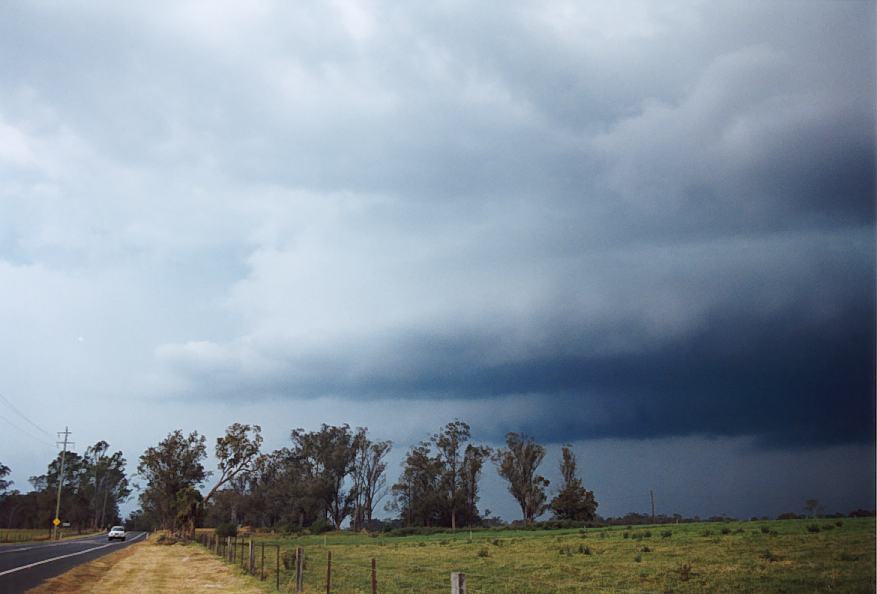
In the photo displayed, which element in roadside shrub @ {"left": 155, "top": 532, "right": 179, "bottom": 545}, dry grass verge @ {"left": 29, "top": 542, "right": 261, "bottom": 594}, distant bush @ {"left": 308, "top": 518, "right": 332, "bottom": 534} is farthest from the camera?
distant bush @ {"left": 308, "top": 518, "right": 332, "bottom": 534}

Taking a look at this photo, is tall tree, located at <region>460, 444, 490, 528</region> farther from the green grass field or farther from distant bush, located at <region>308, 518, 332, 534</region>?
the green grass field

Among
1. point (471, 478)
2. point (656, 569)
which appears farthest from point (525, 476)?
point (656, 569)

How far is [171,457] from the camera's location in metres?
88.6

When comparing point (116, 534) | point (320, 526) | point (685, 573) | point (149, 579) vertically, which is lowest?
point (320, 526)

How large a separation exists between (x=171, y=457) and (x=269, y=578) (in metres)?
66.9

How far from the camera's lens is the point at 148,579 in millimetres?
29422

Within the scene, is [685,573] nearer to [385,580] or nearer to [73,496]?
[385,580]

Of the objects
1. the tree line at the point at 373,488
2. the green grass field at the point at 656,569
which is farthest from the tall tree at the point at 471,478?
the green grass field at the point at 656,569

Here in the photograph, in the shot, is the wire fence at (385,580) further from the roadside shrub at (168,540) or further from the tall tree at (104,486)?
the tall tree at (104,486)

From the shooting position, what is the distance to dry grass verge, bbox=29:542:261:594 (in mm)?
25072

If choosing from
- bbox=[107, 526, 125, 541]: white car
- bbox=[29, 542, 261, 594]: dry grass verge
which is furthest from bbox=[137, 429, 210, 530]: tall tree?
bbox=[29, 542, 261, 594]: dry grass verge

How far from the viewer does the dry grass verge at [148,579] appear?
25072 mm

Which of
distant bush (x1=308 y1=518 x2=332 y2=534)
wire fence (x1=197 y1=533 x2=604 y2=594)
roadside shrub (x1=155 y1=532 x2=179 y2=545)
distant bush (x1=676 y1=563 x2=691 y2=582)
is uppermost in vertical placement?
distant bush (x1=676 y1=563 x2=691 y2=582)

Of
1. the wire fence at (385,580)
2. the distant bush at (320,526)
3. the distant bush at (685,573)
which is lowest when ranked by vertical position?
the distant bush at (320,526)
